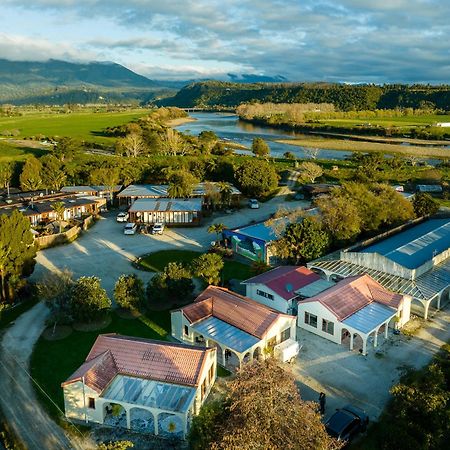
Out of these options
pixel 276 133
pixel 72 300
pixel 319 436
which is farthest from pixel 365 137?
pixel 319 436

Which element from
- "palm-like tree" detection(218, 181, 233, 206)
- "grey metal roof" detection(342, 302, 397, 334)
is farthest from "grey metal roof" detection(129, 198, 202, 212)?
"grey metal roof" detection(342, 302, 397, 334)

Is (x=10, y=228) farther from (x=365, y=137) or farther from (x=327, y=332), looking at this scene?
(x=365, y=137)

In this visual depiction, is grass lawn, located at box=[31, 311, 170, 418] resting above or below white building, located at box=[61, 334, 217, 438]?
below

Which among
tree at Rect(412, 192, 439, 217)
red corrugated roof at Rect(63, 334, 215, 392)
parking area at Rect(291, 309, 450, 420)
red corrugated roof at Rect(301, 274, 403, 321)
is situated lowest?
parking area at Rect(291, 309, 450, 420)

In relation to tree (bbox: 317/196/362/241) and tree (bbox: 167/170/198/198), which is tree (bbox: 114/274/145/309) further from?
tree (bbox: 167/170/198/198)

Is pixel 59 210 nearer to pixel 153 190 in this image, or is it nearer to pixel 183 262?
pixel 153 190

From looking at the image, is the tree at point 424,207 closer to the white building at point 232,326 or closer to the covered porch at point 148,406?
the white building at point 232,326

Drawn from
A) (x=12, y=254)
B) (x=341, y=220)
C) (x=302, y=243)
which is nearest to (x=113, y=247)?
(x=12, y=254)
